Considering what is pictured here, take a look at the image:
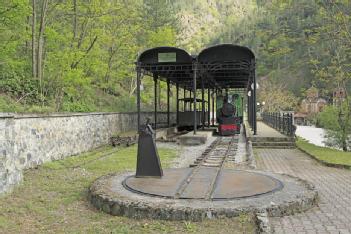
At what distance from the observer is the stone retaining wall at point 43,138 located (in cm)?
693

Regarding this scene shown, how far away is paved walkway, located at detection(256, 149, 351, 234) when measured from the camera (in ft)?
16.8

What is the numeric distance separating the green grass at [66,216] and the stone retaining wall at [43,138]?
1.66 ft

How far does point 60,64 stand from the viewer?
15.9m

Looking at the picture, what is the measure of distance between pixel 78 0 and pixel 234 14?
16078 centimetres

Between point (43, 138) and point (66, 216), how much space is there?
5.61m

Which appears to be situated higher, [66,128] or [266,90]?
[266,90]

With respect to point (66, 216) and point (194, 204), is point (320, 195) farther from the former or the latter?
point (66, 216)

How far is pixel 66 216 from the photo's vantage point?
5.77m

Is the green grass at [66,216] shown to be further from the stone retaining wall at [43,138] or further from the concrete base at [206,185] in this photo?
the concrete base at [206,185]

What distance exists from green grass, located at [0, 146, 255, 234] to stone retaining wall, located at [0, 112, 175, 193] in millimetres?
506

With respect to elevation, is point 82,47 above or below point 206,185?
above

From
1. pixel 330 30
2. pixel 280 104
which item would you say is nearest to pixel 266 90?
pixel 280 104

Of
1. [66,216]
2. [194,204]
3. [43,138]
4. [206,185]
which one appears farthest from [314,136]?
[66,216]

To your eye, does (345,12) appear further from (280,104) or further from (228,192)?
(280,104)
